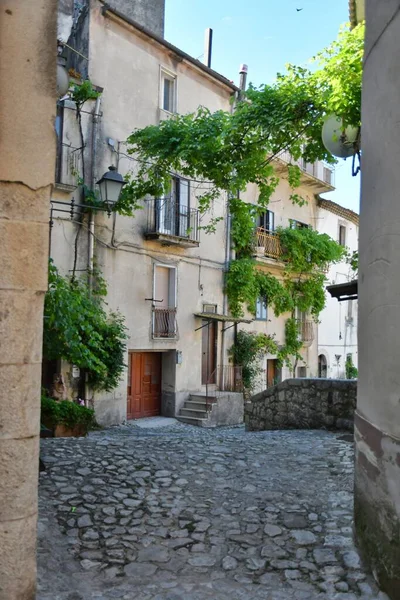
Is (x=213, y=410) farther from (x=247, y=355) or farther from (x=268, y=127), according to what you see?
(x=268, y=127)

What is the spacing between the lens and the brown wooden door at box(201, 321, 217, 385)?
19.3m

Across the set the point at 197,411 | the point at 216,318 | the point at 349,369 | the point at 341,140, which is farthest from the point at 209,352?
the point at 341,140

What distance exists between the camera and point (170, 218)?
1738cm

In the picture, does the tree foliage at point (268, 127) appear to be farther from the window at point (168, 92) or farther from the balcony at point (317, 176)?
the balcony at point (317, 176)

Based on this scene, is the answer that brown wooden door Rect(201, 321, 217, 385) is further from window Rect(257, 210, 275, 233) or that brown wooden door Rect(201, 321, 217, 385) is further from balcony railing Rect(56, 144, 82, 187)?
balcony railing Rect(56, 144, 82, 187)

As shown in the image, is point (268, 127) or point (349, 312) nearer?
point (268, 127)

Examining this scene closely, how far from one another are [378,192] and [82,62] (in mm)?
13146

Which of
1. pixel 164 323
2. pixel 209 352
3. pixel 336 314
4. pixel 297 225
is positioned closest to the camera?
pixel 164 323

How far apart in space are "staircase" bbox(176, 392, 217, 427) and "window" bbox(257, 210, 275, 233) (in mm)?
7468

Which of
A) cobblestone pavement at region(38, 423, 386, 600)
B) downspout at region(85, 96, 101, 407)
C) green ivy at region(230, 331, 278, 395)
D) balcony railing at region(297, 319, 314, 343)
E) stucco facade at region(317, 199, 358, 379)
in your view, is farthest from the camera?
stucco facade at region(317, 199, 358, 379)

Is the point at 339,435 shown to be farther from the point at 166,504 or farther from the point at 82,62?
the point at 82,62

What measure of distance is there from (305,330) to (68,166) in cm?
1325

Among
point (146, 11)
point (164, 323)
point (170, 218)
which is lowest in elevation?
point (164, 323)

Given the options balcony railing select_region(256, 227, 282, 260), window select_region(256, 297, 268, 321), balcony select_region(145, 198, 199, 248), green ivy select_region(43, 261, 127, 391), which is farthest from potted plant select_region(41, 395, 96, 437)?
balcony railing select_region(256, 227, 282, 260)
